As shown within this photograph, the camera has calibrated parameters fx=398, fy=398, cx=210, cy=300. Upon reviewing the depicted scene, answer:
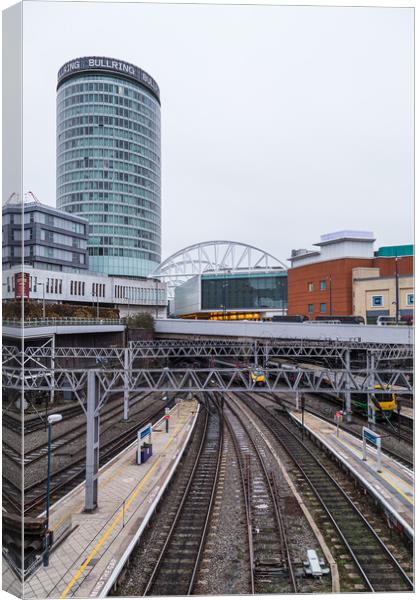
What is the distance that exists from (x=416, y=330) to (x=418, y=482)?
4809mm

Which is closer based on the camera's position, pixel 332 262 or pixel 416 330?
pixel 416 330

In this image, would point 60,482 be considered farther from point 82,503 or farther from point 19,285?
point 19,285

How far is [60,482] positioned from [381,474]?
1542 centimetres

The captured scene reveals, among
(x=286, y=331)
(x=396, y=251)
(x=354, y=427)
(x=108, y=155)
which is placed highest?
(x=108, y=155)

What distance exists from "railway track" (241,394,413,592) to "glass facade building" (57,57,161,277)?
6521cm

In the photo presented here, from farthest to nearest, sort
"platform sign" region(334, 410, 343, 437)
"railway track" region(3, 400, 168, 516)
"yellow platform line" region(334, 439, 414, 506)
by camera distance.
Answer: "platform sign" region(334, 410, 343, 437) → "yellow platform line" region(334, 439, 414, 506) → "railway track" region(3, 400, 168, 516)

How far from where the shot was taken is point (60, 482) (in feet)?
63.8

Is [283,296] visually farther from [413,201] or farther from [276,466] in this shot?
[413,201]

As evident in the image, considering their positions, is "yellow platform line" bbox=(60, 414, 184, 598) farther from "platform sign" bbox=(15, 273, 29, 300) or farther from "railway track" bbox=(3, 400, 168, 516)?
"platform sign" bbox=(15, 273, 29, 300)

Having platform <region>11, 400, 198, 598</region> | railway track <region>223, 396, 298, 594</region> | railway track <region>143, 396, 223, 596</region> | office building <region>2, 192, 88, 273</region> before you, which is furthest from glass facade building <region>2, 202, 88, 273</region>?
railway track <region>223, 396, 298, 594</region>

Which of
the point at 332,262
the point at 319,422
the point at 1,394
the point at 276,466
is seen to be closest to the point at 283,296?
the point at 332,262

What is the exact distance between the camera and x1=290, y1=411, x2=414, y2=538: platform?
1509 centimetres

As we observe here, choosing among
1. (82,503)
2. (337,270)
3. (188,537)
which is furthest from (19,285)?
(337,270)

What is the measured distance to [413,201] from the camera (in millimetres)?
12383
